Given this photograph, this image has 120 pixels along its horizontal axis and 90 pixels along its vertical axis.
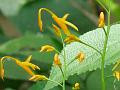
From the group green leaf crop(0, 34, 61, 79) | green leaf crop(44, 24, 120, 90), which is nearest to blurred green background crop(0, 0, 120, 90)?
green leaf crop(0, 34, 61, 79)

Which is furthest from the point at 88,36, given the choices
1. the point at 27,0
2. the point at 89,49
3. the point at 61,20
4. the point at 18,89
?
the point at 27,0

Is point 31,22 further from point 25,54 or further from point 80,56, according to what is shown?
point 80,56

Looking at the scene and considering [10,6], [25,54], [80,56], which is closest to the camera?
[80,56]

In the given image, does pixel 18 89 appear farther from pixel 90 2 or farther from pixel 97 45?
pixel 97 45

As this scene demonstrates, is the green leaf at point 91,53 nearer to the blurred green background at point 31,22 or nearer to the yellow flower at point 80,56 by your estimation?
the yellow flower at point 80,56

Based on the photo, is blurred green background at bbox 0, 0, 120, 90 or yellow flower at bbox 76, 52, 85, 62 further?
blurred green background at bbox 0, 0, 120, 90

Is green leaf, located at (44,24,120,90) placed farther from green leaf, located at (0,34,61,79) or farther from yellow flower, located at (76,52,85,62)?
green leaf, located at (0,34,61,79)

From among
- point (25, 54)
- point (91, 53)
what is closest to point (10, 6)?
point (25, 54)

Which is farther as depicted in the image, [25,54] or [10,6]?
[10,6]

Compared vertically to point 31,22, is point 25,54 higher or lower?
lower
